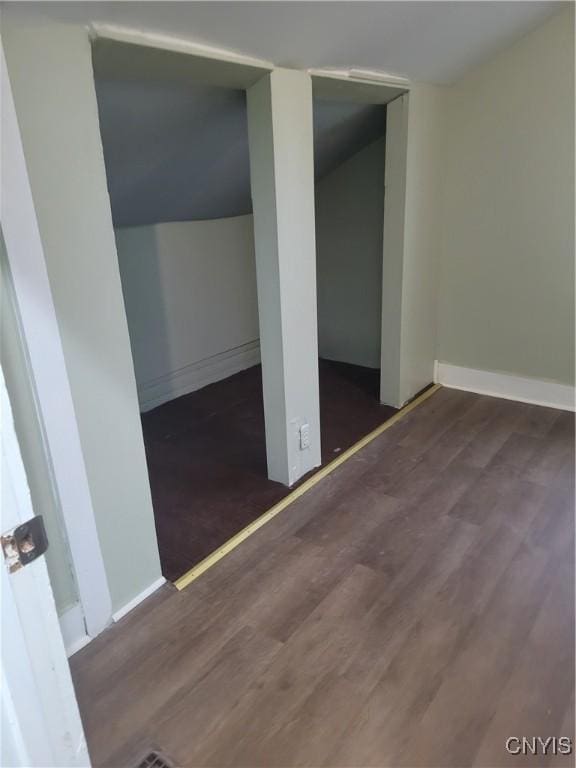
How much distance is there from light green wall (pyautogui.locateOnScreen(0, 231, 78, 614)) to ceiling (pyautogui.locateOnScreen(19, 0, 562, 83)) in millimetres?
686

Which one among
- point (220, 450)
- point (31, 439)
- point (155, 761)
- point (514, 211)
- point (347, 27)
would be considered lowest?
point (155, 761)

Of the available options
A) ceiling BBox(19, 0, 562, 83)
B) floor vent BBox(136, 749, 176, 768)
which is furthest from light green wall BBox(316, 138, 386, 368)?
floor vent BBox(136, 749, 176, 768)

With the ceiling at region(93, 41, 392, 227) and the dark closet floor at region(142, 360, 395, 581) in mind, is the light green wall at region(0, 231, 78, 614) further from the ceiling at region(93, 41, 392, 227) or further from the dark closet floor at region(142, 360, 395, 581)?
the ceiling at region(93, 41, 392, 227)

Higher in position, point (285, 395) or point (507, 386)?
point (285, 395)

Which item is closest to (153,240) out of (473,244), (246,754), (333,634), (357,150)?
(357,150)

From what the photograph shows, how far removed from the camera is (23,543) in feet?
2.64

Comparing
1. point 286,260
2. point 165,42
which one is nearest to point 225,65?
point 165,42

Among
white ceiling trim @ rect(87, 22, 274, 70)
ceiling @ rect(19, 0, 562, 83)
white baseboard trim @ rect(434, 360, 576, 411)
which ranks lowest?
white baseboard trim @ rect(434, 360, 576, 411)

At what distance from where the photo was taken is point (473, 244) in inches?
128

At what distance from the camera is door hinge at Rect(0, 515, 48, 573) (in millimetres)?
793

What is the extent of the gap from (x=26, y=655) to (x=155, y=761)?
0.70m

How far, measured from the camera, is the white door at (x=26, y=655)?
0.80m

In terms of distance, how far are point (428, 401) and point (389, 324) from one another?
1.84 feet

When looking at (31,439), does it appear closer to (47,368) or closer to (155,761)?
(47,368)
